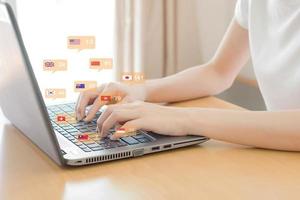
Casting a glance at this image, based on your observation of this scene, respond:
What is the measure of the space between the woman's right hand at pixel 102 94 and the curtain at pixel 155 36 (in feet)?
2.44

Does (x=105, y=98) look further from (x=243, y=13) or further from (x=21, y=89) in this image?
(x=243, y=13)

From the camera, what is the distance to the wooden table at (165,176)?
0.76m

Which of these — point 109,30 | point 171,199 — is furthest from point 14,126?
point 109,30

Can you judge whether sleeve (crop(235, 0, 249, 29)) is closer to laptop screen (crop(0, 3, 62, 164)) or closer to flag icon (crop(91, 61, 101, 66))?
flag icon (crop(91, 61, 101, 66))

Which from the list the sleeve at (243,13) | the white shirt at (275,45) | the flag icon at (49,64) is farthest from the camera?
the sleeve at (243,13)

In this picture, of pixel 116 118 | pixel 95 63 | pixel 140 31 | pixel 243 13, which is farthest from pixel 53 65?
pixel 140 31

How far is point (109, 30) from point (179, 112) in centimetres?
106

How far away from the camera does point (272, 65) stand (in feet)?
4.06

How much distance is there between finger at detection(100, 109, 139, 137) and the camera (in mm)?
931

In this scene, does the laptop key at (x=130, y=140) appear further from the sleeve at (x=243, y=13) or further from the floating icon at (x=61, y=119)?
the sleeve at (x=243, y=13)

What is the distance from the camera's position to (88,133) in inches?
38.0

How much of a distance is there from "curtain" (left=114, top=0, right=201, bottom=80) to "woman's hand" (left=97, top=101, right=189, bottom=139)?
977mm

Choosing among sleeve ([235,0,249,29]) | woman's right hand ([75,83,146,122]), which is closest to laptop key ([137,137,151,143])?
woman's right hand ([75,83,146,122])

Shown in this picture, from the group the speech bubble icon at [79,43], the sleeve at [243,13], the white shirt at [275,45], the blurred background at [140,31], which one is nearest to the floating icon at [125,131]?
the speech bubble icon at [79,43]
